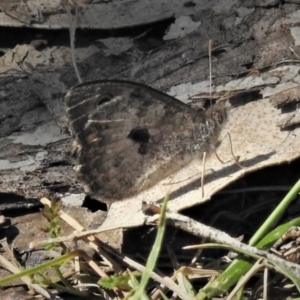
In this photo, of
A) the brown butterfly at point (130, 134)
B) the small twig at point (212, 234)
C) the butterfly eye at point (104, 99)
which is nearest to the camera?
the small twig at point (212, 234)

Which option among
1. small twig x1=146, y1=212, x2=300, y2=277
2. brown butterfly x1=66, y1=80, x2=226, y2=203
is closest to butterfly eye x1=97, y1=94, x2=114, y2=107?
brown butterfly x1=66, y1=80, x2=226, y2=203

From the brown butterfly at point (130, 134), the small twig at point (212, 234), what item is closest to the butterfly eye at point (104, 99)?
the brown butterfly at point (130, 134)

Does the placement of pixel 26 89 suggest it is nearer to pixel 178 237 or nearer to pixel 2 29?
pixel 2 29

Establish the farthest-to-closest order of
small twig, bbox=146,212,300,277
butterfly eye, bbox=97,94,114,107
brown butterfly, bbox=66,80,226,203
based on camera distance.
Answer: butterfly eye, bbox=97,94,114,107 → brown butterfly, bbox=66,80,226,203 → small twig, bbox=146,212,300,277

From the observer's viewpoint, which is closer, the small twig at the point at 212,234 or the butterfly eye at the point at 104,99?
the small twig at the point at 212,234

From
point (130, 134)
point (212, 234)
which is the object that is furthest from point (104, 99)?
point (212, 234)

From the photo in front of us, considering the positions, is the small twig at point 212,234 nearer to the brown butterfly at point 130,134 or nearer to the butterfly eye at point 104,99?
the brown butterfly at point 130,134

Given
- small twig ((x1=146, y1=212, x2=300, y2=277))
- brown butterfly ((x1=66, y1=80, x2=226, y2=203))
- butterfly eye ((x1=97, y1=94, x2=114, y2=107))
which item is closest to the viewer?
small twig ((x1=146, y1=212, x2=300, y2=277))

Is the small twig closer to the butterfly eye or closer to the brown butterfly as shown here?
the brown butterfly

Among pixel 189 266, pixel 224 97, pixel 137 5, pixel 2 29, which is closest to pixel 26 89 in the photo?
pixel 2 29
